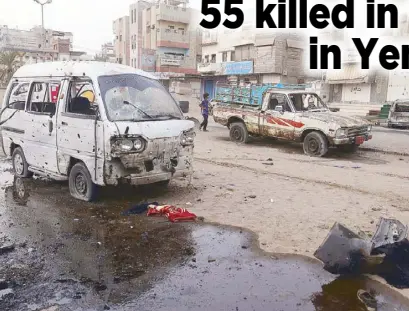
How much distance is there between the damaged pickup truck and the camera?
443 inches

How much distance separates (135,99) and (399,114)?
Result: 1742 cm

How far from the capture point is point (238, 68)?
38.4m

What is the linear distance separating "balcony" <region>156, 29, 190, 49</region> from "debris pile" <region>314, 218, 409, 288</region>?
5062 cm

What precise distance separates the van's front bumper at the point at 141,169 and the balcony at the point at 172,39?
158ft

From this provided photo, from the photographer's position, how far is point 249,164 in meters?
10.2

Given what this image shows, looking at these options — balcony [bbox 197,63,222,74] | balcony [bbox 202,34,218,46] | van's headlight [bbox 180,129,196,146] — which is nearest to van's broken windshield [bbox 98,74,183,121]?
van's headlight [bbox 180,129,196,146]

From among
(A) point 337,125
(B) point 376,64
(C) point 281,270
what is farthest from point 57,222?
(B) point 376,64

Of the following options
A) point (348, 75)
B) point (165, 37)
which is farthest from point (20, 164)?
point (165, 37)

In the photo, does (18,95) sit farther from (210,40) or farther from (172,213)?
(210,40)

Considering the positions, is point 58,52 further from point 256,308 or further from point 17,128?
point 256,308

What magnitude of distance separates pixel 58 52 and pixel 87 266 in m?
67.9

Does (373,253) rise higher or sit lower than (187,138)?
lower

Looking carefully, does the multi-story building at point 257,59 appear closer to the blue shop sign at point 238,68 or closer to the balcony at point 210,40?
the blue shop sign at point 238,68

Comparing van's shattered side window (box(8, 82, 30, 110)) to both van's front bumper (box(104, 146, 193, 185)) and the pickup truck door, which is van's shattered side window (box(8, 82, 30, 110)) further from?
the pickup truck door
